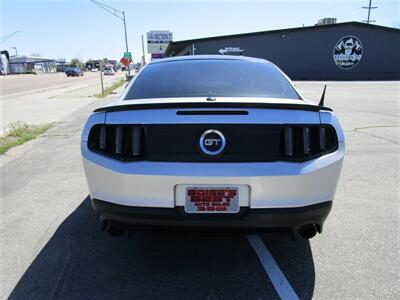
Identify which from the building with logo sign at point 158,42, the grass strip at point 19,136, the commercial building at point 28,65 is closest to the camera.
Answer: the grass strip at point 19,136

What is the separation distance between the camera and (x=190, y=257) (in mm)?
3117

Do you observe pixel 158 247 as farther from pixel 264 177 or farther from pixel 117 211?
pixel 264 177

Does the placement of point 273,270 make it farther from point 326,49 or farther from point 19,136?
point 326,49

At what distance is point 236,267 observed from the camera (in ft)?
9.74

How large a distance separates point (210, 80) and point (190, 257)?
169 centimetres

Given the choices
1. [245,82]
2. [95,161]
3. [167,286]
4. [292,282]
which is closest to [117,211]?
[95,161]

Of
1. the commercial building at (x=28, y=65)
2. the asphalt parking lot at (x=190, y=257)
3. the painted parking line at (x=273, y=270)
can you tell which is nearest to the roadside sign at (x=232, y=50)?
the asphalt parking lot at (x=190, y=257)

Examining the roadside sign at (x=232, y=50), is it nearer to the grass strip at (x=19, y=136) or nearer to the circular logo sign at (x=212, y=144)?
the grass strip at (x=19, y=136)

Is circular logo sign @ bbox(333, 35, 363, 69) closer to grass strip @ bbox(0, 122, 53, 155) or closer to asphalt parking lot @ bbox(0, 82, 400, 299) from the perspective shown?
grass strip @ bbox(0, 122, 53, 155)

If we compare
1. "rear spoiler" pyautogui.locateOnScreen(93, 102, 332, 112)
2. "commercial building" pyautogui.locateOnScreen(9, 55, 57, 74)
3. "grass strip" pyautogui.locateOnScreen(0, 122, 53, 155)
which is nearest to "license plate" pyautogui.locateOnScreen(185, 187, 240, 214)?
"rear spoiler" pyautogui.locateOnScreen(93, 102, 332, 112)

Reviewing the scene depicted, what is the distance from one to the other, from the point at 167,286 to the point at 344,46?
131ft

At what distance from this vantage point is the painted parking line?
2.62 m

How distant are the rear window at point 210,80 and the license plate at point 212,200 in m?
0.94

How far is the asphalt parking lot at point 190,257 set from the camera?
267 cm
